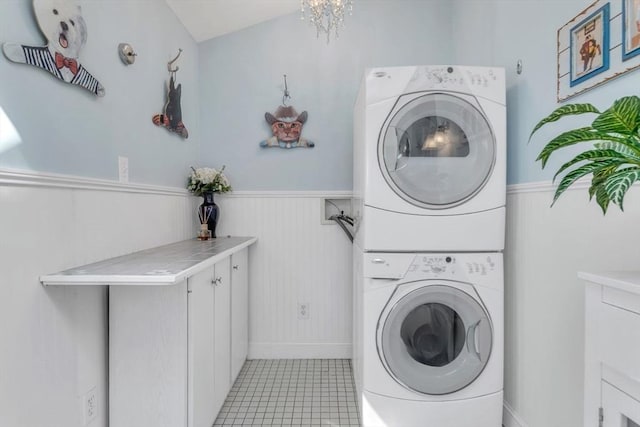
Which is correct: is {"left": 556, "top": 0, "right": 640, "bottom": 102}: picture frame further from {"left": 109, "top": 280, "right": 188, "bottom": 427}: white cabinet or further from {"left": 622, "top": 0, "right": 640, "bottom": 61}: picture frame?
{"left": 109, "top": 280, "right": 188, "bottom": 427}: white cabinet

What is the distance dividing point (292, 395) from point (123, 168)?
5.28ft

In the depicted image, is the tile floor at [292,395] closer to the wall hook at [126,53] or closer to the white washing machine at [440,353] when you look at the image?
the white washing machine at [440,353]

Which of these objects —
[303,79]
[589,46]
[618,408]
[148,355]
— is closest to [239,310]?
[148,355]

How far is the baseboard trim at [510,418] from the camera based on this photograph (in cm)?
172

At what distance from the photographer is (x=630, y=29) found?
1131 mm

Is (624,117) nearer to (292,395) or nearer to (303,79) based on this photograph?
(292,395)

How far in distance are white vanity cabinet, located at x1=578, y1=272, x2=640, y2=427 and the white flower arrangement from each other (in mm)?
2176

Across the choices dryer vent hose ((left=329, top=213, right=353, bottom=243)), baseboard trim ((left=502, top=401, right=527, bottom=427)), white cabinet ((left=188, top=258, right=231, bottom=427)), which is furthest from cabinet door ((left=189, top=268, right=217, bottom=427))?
baseboard trim ((left=502, top=401, right=527, bottom=427))

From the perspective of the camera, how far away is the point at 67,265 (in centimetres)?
134

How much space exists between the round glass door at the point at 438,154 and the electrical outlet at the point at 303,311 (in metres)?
1.38

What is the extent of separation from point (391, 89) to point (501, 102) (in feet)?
1.73

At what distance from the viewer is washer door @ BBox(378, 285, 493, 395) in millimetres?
1705

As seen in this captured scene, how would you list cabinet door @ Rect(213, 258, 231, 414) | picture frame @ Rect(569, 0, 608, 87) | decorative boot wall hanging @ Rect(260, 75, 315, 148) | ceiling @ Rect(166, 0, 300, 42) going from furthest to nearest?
decorative boot wall hanging @ Rect(260, 75, 315, 148) → ceiling @ Rect(166, 0, 300, 42) → cabinet door @ Rect(213, 258, 231, 414) → picture frame @ Rect(569, 0, 608, 87)

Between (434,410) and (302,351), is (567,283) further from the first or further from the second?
(302,351)
